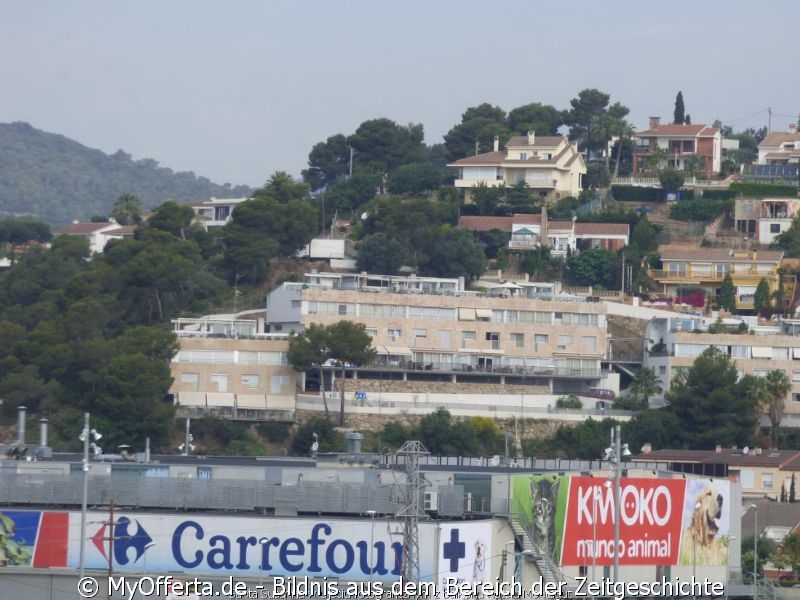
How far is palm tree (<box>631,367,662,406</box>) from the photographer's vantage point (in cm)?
11306

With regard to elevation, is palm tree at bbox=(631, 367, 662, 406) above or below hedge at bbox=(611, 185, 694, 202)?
below

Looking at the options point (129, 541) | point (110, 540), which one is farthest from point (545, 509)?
point (110, 540)

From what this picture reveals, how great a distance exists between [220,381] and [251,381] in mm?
1574

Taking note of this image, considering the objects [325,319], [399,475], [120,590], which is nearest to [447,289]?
[325,319]

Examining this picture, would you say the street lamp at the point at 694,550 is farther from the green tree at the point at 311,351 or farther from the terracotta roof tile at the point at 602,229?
the terracotta roof tile at the point at 602,229

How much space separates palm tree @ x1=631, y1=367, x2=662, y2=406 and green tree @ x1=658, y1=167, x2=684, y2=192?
94.5ft

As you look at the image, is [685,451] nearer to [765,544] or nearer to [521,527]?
[765,544]

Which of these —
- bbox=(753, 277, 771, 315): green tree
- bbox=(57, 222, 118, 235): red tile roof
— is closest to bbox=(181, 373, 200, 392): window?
bbox=(753, 277, 771, 315): green tree

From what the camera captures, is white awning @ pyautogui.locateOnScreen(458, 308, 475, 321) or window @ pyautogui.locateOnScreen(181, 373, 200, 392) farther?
white awning @ pyautogui.locateOnScreen(458, 308, 475, 321)

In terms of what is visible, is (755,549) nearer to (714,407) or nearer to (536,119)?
(714,407)

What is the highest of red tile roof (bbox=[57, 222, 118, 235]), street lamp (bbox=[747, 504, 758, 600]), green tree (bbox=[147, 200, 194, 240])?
red tile roof (bbox=[57, 222, 118, 235])

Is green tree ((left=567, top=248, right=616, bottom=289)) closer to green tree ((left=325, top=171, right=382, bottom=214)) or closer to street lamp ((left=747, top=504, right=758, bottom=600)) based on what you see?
green tree ((left=325, top=171, right=382, bottom=214))

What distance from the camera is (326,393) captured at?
112m

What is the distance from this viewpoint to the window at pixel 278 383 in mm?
112250
